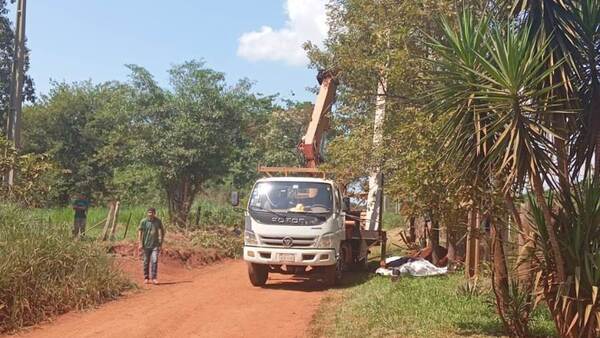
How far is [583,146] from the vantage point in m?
7.39

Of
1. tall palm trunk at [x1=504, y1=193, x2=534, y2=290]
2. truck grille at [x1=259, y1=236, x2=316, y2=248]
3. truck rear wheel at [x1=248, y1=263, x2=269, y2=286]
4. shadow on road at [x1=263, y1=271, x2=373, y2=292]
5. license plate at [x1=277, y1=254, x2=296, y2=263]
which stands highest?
tall palm trunk at [x1=504, y1=193, x2=534, y2=290]

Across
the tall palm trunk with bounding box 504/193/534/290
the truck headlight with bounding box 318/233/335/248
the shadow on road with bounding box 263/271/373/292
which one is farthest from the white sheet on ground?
the tall palm trunk with bounding box 504/193/534/290

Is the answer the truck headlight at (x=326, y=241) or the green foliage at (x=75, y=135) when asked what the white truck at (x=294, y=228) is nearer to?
the truck headlight at (x=326, y=241)

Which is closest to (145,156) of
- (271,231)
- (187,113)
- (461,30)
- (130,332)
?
(187,113)

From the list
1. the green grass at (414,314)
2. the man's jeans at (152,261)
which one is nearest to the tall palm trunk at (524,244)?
the green grass at (414,314)

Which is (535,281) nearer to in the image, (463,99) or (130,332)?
(463,99)

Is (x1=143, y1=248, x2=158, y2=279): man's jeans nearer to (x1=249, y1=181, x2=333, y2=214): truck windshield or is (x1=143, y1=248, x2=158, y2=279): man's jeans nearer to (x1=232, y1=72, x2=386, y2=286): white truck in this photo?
(x1=232, y1=72, x2=386, y2=286): white truck

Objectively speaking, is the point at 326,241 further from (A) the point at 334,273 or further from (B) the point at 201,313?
(B) the point at 201,313

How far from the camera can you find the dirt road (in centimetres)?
841

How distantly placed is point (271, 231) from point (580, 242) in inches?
267

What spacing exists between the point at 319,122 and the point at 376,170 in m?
2.31

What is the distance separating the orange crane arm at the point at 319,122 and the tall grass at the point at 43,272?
6311 mm

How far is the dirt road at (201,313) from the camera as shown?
8406mm

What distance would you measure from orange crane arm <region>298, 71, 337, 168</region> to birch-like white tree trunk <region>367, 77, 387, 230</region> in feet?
5.77
